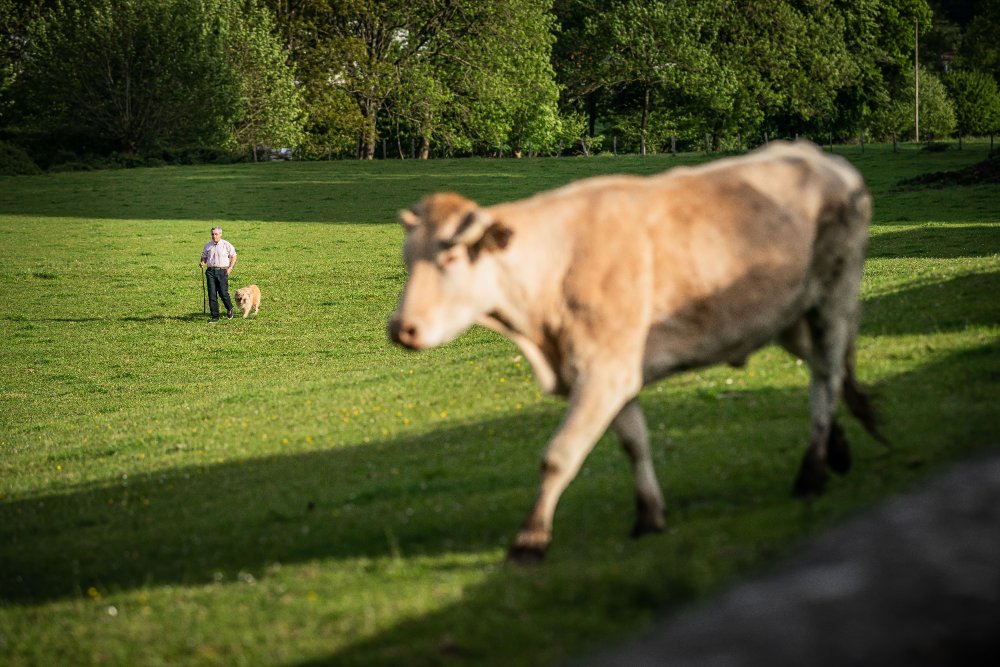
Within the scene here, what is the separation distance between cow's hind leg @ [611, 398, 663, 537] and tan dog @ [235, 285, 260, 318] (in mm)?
29605

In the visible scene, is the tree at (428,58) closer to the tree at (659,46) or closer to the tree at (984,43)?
the tree at (659,46)

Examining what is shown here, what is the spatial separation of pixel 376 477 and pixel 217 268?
23.4 metres

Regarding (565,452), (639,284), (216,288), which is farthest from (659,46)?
(565,452)

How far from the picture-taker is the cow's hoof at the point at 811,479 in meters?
9.94

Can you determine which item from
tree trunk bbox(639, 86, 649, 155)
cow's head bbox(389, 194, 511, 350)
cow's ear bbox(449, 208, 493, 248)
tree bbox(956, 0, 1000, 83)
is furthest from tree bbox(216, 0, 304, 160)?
cow's ear bbox(449, 208, 493, 248)

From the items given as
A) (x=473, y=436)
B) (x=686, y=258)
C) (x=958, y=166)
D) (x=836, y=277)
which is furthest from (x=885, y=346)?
(x=958, y=166)

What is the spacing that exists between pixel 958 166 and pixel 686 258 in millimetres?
60701

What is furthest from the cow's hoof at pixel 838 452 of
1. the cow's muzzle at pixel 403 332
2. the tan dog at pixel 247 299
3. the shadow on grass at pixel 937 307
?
the tan dog at pixel 247 299

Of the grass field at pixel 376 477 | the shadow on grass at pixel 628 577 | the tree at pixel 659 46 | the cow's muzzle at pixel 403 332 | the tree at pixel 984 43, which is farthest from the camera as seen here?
the tree at pixel 984 43

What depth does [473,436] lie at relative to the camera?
54.7 ft

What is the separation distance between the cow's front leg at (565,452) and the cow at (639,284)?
0.01 m

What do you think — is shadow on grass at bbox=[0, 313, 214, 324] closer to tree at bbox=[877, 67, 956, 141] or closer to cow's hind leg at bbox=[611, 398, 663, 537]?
cow's hind leg at bbox=[611, 398, 663, 537]

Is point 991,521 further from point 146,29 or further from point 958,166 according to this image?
point 146,29

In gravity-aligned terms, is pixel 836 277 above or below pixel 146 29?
below
